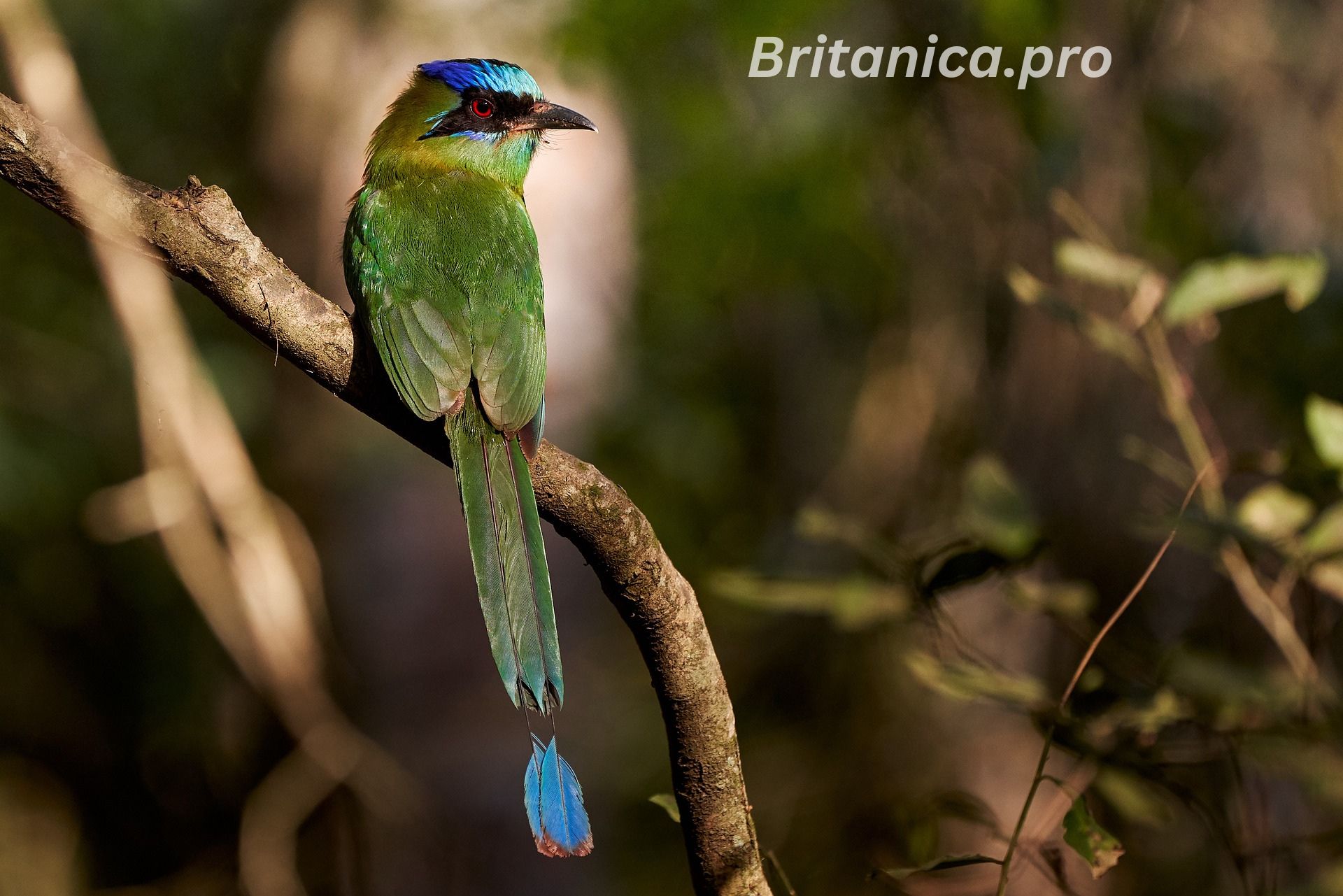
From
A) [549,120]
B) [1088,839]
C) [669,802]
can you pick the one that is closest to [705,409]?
[549,120]

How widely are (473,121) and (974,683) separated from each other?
60.6 inches

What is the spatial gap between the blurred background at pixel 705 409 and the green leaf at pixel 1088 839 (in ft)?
4.97

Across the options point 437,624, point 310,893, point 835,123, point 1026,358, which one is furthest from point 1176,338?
point 310,893

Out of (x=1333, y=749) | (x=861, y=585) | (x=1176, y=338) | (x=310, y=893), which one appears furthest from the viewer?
(x=310, y=893)

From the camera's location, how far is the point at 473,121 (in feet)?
8.00

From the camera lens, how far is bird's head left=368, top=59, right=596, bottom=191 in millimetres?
2375

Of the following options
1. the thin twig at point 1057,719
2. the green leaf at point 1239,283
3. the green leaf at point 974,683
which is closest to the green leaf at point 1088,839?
the thin twig at point 1057,719

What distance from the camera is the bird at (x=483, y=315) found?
1417mm

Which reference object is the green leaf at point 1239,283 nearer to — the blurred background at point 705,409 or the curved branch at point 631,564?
the curved branch at point 631,564

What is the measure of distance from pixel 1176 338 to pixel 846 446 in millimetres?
1425

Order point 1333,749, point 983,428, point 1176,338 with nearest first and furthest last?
point 1333,749, point 1176,338, point 983,428

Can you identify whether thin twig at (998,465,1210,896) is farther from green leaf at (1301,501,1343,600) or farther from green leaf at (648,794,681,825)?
green leaf at (648,794,681,825)

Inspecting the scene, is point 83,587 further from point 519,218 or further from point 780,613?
point 519,218

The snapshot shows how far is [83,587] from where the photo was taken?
5168mm
